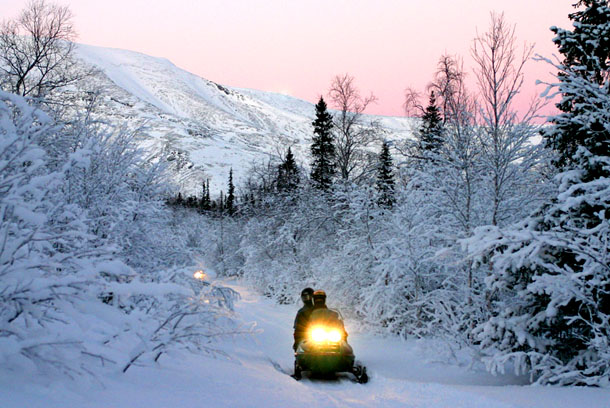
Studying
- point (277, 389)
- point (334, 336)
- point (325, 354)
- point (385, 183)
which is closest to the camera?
point (277, 389)

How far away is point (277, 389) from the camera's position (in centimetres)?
511

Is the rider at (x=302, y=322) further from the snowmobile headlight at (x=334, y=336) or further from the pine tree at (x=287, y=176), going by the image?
the pine tree at (x=287, y=176)

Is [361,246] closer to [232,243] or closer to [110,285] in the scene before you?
[110,285]

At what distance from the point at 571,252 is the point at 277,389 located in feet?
17.6

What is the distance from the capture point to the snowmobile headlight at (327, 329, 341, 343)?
8.05m

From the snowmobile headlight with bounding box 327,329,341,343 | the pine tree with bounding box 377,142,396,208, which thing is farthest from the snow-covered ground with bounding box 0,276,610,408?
the pine tree with bounding box 377,142,396,208

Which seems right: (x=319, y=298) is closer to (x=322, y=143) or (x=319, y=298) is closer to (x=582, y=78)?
(x=582, y=78)

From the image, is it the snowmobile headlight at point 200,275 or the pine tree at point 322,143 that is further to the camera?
the pine tree at point 322,143

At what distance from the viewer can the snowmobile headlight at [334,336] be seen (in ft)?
26.4

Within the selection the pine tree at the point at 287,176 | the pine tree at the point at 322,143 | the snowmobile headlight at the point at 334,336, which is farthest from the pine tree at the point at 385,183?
the snowmobile headlight at the point at 334,336

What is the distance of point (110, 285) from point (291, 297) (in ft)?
72.7

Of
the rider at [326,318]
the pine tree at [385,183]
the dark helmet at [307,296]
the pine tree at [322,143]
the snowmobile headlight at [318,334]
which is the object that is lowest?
the snowmobile headlight at [318,334]

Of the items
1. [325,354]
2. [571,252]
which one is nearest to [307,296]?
[325,354]

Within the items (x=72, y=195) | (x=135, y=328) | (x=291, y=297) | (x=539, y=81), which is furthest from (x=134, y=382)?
(x=291, y=297)
